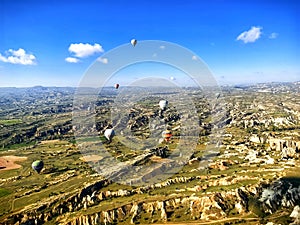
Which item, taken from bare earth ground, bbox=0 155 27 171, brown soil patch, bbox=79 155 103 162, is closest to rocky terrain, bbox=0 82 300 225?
brown soil patch, bbox=79 155 103 162

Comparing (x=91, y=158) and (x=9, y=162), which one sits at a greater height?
(x=91, y=158)

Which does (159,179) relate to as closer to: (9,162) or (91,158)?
(91,158)

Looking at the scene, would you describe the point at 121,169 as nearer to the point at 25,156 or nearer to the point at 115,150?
the point at 115,150

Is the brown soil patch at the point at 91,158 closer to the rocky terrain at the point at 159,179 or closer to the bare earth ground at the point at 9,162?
the rocky terrain at the point at 159,179

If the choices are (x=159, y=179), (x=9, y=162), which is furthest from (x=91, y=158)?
(x=159, y=179)

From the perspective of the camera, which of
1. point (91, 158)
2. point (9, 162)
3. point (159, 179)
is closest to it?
point (159, 179)

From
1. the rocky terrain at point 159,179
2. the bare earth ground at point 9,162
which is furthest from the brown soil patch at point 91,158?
the bare earth ground at point 9,162

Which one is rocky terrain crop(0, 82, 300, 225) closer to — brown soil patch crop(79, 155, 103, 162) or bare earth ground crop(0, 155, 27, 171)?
brown soil patch crop(79, 155, 103, 162)

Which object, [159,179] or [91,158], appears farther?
[91,158]
